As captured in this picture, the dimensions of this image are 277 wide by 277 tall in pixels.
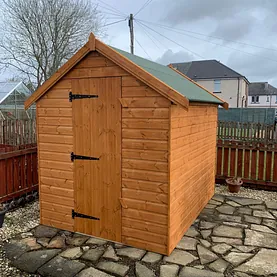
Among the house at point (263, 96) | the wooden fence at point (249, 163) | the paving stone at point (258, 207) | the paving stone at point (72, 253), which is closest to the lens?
the paving stone at point (72, 253)

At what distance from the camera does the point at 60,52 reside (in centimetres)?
1477

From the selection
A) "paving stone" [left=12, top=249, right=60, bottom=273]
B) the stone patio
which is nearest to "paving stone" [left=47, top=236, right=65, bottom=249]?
the stone patio

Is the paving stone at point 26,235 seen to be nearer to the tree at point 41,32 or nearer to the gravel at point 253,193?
the gravel at point 253,193

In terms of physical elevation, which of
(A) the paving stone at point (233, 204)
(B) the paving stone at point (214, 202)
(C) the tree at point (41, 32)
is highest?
(C) the tree at point (41, 32)

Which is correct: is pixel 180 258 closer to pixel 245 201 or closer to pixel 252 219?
pixel 252 219

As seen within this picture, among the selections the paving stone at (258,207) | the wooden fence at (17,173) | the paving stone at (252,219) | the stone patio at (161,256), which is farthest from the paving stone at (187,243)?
the wooden fence at (17,173)

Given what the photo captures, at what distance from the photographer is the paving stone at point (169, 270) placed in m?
2.90

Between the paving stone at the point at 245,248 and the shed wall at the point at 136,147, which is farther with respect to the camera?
the paving stone at the point at 245,248

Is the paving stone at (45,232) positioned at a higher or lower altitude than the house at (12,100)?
lower

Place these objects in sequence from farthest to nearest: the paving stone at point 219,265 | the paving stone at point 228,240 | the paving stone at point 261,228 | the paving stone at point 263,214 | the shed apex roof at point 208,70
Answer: the shed apex roof at point 208,70
the paving stone at point 263,214
the paving stone at point 261,228
the paving stone at point 228,240
the paving stone at point 219,265

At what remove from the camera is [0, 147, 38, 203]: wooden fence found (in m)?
4.61

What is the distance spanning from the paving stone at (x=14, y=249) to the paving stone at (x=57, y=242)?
298mm

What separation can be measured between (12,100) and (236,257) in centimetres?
1432

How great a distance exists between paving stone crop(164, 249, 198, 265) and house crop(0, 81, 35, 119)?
513 inches
